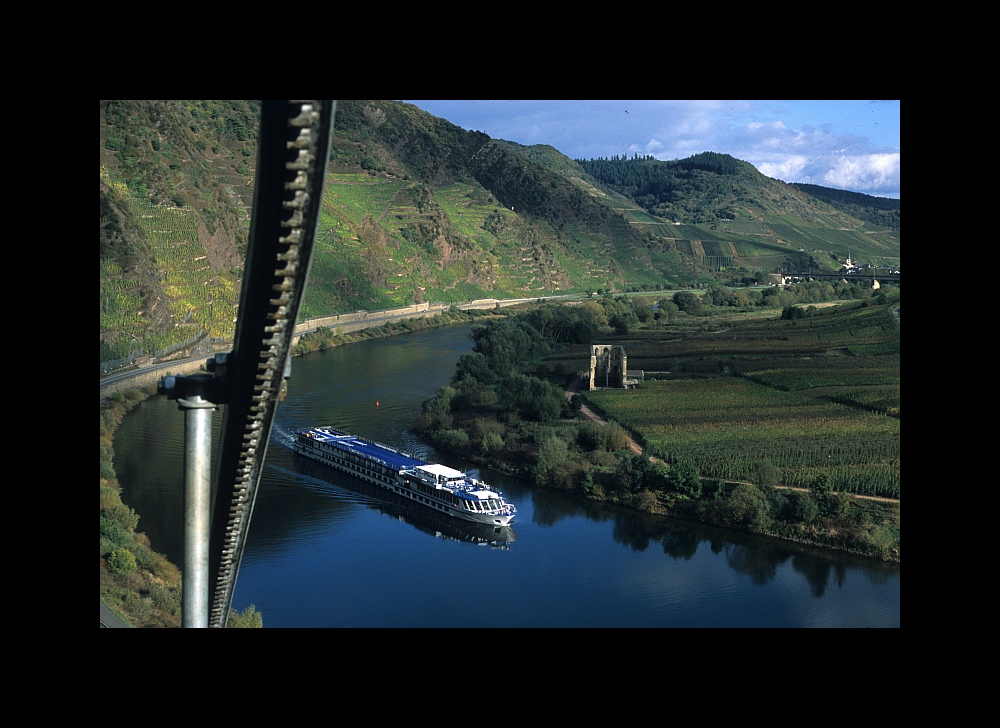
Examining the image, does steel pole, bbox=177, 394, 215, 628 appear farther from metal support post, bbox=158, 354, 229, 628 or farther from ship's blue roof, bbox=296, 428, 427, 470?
ship's blue roof, bbox=296, 428, 427, 470

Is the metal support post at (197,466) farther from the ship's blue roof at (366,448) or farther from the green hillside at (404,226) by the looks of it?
the green hillside at (404,226)

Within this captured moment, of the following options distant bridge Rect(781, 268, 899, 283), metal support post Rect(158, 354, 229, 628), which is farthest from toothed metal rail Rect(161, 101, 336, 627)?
distant bridge Rect(781, 268, 899, 283)

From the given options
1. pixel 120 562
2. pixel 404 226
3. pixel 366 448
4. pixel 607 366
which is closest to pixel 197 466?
pixel 120 562

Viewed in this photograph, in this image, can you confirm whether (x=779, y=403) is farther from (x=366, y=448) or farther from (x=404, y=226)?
(x=404, y=226)

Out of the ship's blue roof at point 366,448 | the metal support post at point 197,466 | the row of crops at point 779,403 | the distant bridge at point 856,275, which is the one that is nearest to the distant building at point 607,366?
the row of crops at point 779,403
